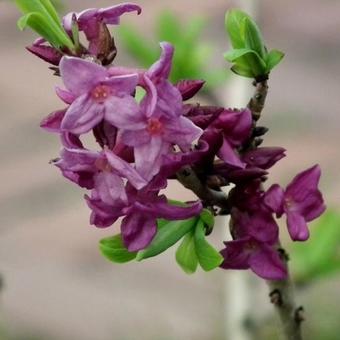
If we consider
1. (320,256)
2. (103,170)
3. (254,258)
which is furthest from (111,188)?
(320,256)

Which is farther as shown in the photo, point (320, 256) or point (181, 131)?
point (320, 256)

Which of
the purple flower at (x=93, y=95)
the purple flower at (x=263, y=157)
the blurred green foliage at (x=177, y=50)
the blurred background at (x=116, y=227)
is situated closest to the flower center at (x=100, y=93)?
the purple flower at (x=93, y=95)

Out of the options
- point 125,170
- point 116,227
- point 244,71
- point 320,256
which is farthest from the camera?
point 116,227

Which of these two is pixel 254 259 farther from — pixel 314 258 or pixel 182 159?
pixel 314 258

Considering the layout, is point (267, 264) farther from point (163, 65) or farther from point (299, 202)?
point (163, 65)

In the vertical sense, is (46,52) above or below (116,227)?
below

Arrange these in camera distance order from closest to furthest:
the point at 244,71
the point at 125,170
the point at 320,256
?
1. the point at 125,170
2. the point at 244,71
3. the point at 320,256
